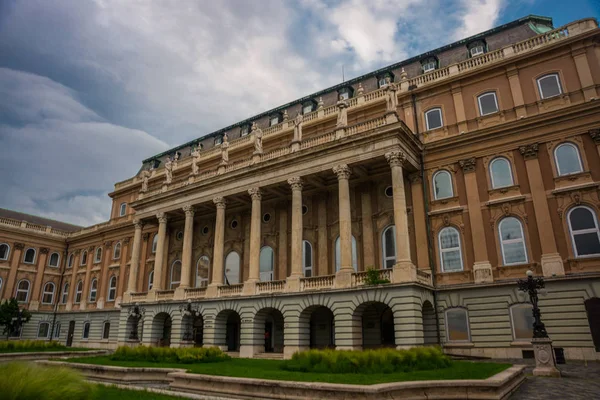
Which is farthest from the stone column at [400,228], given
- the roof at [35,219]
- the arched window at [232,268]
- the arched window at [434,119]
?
the roof at [35,219]

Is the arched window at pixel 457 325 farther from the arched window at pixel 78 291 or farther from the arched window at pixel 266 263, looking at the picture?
the arched window at pixel 78 291

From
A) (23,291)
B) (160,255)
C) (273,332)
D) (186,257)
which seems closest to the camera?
(273,332)

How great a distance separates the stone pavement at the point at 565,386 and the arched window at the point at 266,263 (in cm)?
2024

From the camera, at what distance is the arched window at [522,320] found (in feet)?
72.7

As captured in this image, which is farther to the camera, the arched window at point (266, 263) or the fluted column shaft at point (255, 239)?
the arched window at point (266, 263)

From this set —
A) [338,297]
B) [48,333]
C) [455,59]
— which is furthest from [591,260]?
[48,333]

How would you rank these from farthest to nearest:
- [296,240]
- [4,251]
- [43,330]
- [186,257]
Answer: [43,330]
[4,251]
[186,257]
[296,240]

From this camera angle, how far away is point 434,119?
96.1ft

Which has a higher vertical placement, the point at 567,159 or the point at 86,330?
the point at 567,159

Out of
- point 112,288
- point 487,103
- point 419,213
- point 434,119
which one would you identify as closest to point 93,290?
point 112,288

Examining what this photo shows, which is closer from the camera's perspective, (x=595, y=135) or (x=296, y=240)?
(x=595, y=135)

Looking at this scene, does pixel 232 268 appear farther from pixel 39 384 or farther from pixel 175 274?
pixel 39 384

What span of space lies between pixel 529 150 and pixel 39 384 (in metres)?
26.1

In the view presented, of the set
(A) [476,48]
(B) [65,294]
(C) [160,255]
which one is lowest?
(B) [65,294]
